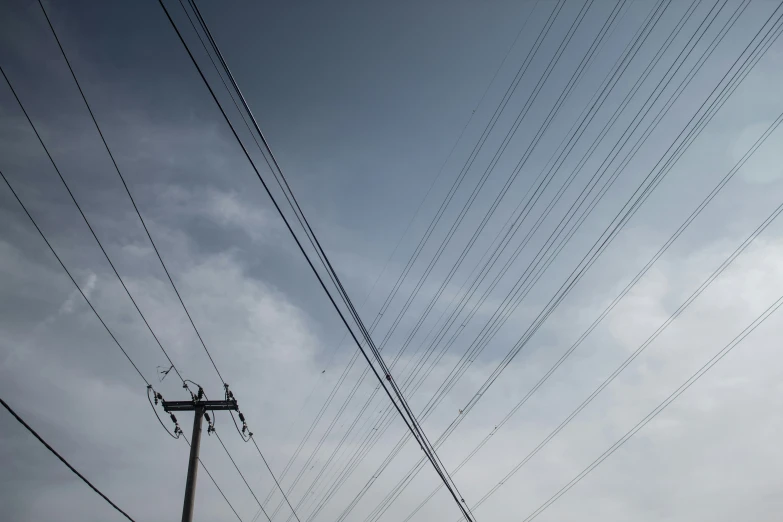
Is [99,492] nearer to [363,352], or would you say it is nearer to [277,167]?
[363,352]

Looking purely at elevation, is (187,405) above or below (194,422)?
above

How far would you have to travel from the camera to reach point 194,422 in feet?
48.6

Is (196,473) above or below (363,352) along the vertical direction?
above

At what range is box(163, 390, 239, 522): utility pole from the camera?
1270cm

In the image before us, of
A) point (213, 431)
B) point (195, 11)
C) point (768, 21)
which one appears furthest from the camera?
point (213, 431)

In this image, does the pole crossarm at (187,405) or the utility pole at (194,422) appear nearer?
the utility pole at (194,422)

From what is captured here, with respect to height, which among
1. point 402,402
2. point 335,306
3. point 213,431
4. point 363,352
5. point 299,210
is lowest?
point 402,402

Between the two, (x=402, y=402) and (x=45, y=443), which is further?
(x=402, y=402)

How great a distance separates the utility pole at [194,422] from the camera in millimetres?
12703

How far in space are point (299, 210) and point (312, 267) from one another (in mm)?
1085

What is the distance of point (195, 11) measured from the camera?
20.6ft

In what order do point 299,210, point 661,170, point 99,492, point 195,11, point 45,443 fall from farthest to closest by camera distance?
point 661,170 < point 99,492 < point 299,210 < point 45,443 < point 195,11

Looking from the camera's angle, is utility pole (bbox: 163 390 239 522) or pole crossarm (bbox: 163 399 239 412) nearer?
utility pole (bbox: 163 390 239 522)

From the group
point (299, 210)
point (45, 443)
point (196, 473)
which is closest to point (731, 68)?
point (299, 210)
